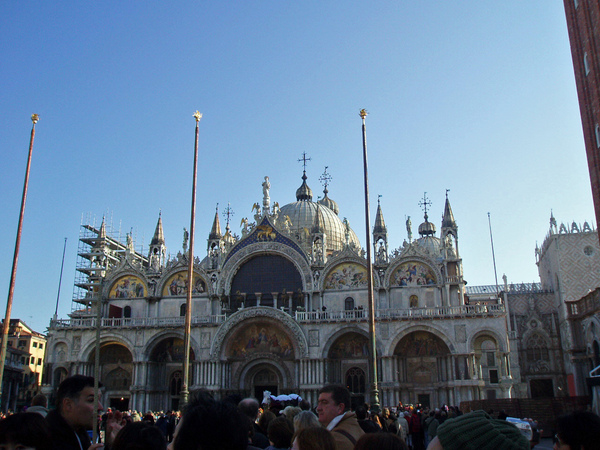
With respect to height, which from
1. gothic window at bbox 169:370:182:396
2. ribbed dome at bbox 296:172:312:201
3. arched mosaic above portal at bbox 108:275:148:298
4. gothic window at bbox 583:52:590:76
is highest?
ribbed dome at bbox 296:172:312:201

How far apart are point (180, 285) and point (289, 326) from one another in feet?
32.4

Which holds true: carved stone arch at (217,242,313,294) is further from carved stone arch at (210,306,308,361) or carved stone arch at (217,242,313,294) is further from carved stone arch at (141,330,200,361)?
carved stone arch at (141,330,200,361)

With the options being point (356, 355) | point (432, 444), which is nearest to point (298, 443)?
point (432, 444)

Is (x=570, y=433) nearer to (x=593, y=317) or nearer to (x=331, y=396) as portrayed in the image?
(x=331, y=396)

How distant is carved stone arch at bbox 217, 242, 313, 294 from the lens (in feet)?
137

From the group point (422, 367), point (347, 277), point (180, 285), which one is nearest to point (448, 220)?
point (347, 277)

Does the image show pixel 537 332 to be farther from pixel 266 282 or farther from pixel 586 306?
pixel 266 282

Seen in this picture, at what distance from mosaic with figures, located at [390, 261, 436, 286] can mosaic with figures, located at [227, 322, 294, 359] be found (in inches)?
342

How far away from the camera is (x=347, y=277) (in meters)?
41.2

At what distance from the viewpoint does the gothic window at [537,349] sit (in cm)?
5025

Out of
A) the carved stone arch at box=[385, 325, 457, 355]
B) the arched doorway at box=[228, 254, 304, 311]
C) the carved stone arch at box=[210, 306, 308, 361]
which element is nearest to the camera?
the carved stone arch at box=[385, 325, 457, 355]

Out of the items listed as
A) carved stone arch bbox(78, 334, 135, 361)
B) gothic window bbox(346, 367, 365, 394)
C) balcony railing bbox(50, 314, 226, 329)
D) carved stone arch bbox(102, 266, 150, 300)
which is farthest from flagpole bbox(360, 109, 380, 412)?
carved stone arch bbox(102, 266, 150, 300)

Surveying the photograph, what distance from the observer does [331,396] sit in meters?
7.15

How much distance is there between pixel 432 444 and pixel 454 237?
42.8 metres
